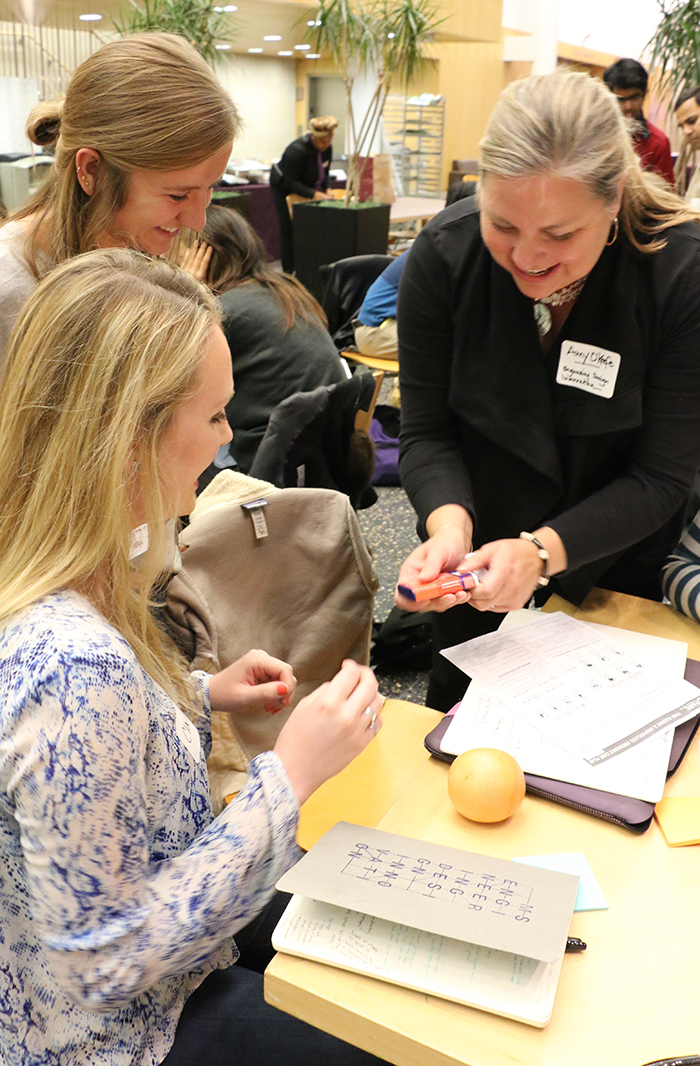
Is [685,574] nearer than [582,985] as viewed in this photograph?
No

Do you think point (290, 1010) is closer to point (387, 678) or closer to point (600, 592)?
point (600, 592)

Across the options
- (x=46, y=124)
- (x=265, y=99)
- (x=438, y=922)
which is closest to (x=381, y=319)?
(x=46, y=124)

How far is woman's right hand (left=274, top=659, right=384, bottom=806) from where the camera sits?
0.89 meters

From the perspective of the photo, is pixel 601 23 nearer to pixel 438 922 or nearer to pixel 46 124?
pixel 46 124

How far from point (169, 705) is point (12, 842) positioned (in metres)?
0.20

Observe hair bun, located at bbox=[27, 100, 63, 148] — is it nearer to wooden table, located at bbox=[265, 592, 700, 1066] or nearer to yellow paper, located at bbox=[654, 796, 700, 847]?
wooden table, located at bbox=[265, 592, 700, 1066]

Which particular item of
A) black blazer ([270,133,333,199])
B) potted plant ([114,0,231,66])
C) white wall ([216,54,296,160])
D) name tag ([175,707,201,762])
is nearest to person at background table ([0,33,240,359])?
name tag ([175,707,201,762])

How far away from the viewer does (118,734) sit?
29.1 inches

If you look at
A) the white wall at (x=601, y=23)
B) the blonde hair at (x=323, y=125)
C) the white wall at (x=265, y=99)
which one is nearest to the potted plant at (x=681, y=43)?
the blonde hair at (x=323, y=125)

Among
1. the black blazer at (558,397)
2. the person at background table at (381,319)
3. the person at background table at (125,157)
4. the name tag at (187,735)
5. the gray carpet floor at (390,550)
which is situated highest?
the person at background table at (125,157)

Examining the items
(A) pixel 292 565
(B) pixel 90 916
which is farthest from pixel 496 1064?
(A) pixel 292 565

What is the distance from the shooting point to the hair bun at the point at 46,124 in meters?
1.61

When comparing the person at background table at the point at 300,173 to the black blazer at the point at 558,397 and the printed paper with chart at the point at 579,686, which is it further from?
the printed paper with chart at the point at 579,686

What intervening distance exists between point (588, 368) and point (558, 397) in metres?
0.07
